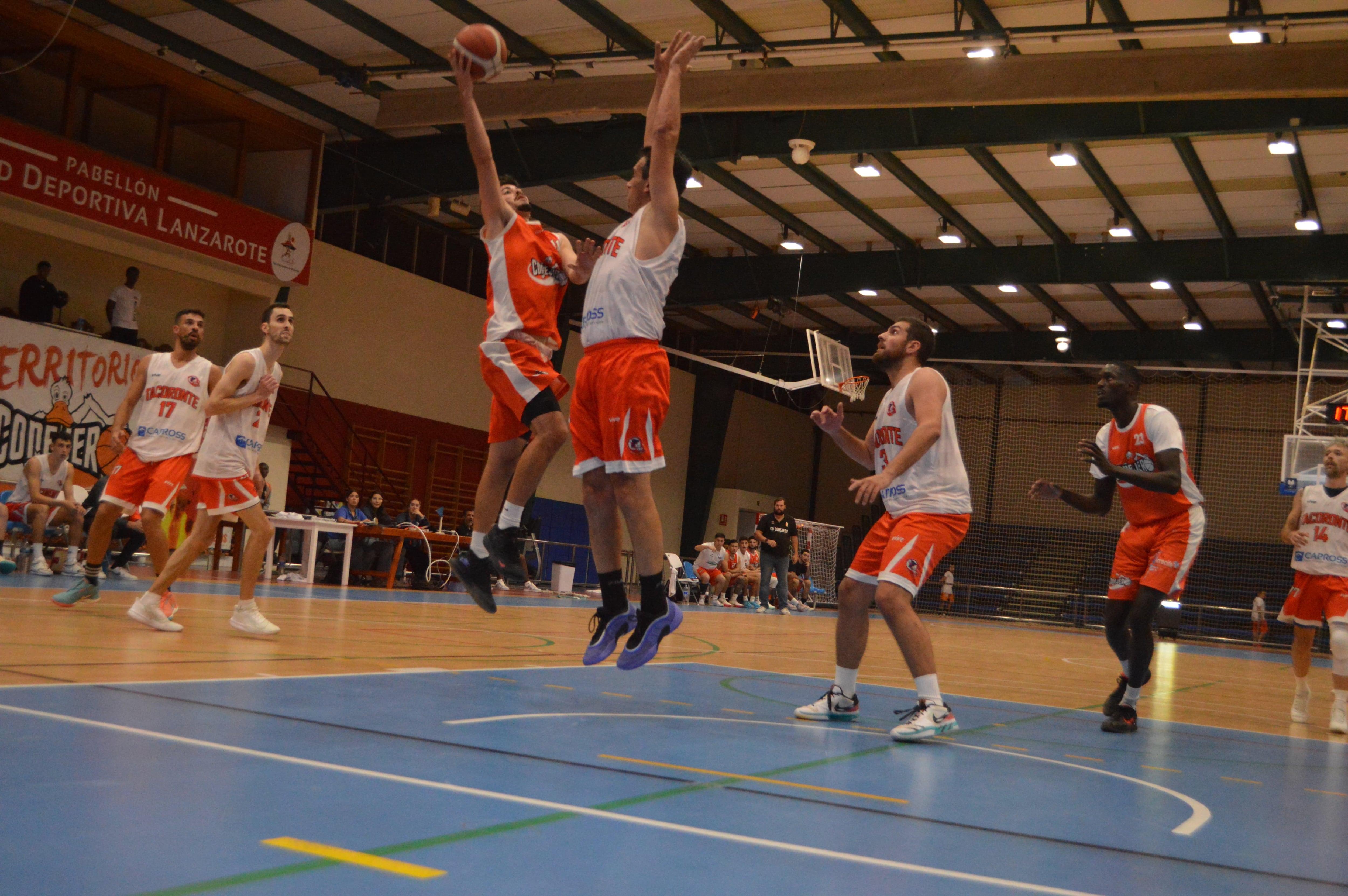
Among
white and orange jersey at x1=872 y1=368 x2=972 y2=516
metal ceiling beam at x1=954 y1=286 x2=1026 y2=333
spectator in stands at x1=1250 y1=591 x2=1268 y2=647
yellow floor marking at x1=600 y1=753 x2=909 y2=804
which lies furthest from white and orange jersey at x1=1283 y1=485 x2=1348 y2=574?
spectator in stands at x1=1250 y1=591 x2=1268 y2=647

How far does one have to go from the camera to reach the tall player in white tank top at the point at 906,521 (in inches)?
182

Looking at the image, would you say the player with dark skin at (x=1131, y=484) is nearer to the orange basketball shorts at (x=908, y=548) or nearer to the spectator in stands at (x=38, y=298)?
the orange basketball shorts at (x=908, y=548)

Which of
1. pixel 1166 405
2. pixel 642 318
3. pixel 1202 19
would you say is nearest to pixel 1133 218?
pixel 1202 19

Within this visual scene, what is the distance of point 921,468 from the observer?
196 inches

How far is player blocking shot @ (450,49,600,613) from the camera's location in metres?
4.86

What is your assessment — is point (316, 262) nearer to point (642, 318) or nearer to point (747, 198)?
point (747, 198)

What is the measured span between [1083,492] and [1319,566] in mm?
25469

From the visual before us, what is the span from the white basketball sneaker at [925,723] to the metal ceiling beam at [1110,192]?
12.6m

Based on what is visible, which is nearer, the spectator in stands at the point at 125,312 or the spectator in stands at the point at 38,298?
the spectator in stands at the point at 38,298

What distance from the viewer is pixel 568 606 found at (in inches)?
592

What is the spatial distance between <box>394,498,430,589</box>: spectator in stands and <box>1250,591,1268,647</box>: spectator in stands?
18.8 m

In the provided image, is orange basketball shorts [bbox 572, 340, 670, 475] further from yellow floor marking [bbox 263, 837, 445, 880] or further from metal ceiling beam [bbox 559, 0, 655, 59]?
metal ceiling beam [bbox 559, 0, 655, 59]

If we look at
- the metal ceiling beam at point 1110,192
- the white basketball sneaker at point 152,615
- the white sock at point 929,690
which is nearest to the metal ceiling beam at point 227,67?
the metal ceiling beam at point 1110,192

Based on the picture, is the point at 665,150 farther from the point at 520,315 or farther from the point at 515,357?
the point at 515,357
